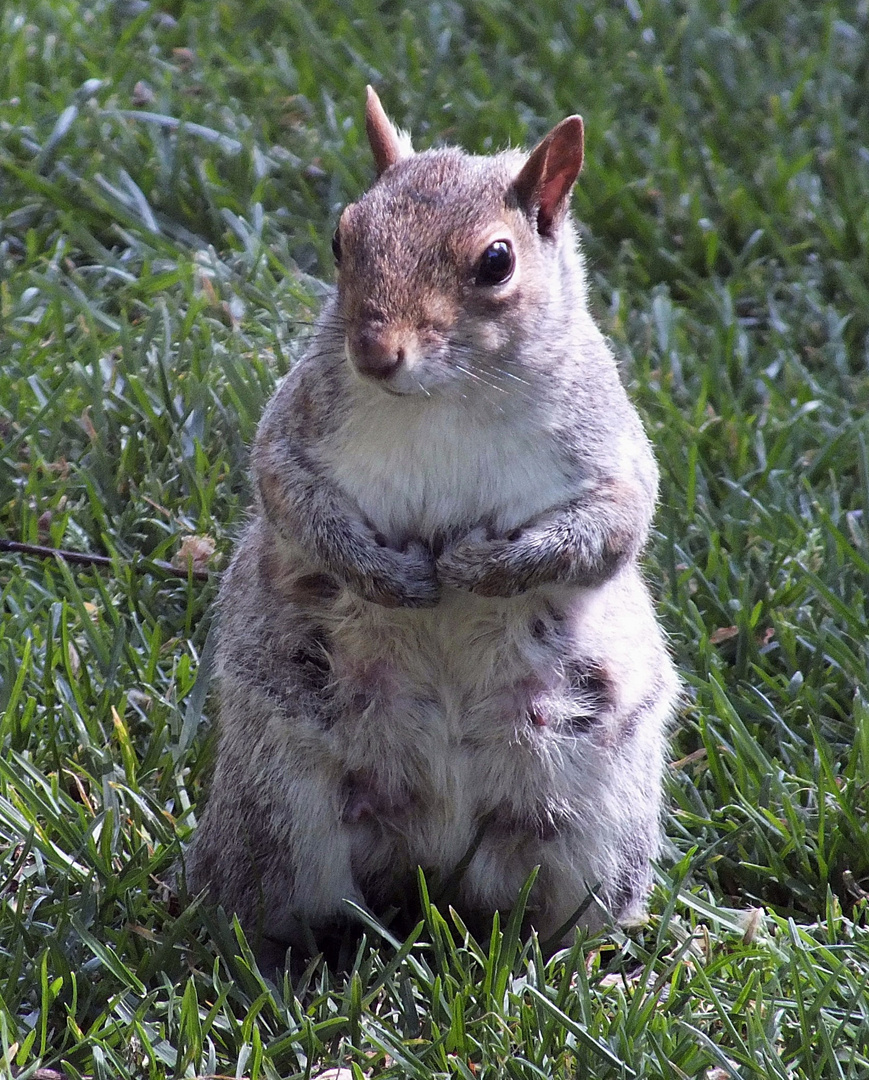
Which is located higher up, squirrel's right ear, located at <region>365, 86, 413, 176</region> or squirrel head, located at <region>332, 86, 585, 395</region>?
squirrel's right ear, located at <region>365, 86, 413, 176</region>

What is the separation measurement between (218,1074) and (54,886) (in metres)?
0.63

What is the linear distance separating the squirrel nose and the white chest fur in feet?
0.64

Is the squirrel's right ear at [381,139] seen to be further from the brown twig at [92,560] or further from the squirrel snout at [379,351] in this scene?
the brown twig at [92,560]

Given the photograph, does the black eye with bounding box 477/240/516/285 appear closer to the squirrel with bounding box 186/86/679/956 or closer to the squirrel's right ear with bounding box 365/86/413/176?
the squirrel with bounding box 186/86/679/956

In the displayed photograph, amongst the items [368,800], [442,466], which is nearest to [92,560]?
[368,800]

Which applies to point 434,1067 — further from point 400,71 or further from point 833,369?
point 400,71

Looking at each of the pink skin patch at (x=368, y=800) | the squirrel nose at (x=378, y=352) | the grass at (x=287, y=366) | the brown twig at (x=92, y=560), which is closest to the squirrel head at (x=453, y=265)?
the squirrel nose at (x=378, y=352)

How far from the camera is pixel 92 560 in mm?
3990

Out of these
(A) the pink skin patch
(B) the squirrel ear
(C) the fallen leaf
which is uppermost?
(B) the squirrel ear

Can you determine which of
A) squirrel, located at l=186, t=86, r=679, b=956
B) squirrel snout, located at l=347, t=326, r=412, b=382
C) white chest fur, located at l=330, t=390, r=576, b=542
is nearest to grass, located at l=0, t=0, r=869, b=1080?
squirrel, located at l=186, t=86, r=679, b=956

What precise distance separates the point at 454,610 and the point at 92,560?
133 cm

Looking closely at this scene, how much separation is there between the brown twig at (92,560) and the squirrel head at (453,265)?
1.31m

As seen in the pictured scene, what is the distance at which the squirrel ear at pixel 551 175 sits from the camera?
2.94m

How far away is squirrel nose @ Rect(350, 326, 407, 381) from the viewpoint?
262 cm
